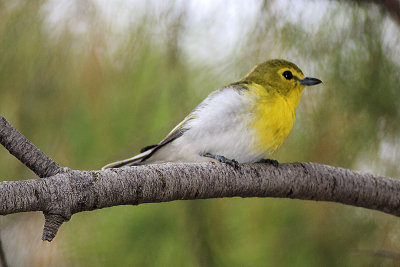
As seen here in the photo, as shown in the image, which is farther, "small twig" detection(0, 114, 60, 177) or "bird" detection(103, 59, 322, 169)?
"bird" detection(103, 59, 322, 169)

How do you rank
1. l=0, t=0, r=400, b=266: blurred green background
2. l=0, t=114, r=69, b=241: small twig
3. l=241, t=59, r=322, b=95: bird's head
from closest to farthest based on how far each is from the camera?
l=0, t=114, r=69, b=241: small twig < l=0, t=0, r=400, b=266: blurred green background < l=241, t=59, r=322, b=95: bird's head

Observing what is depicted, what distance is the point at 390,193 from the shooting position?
1.62 m

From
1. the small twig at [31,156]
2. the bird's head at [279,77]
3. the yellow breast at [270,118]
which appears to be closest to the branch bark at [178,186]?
the small twig at [31,156]

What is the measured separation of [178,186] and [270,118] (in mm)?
781

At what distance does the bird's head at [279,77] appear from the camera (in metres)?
2.06

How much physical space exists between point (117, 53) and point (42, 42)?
24 cm

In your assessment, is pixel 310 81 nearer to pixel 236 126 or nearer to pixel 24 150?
pixel 236 126

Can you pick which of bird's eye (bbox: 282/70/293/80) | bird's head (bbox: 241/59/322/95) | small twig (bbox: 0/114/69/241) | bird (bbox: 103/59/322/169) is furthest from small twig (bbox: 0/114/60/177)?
bird's eye (bbox: 282/70/293/80)

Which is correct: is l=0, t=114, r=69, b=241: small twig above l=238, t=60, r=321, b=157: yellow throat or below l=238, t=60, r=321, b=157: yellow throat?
below

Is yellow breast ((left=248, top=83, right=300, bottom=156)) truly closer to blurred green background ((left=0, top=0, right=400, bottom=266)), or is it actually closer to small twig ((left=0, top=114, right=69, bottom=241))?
blurred green background ((left=0, top=0, right=400, bottom=266))

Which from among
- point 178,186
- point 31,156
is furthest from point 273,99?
point 31,156

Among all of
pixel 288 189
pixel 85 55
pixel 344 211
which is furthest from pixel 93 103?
pixel 344 211

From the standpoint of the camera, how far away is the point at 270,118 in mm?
1904

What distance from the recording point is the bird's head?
2.06 meters
